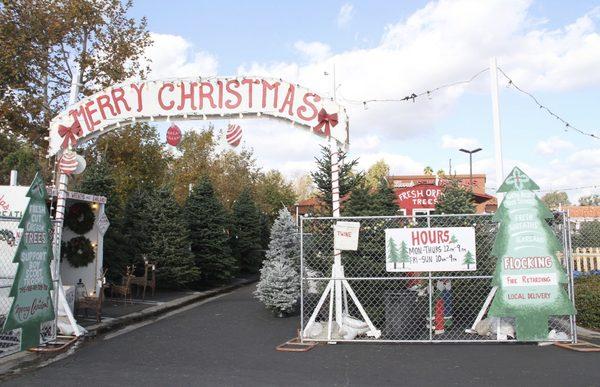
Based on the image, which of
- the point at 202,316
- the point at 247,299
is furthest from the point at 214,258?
the point at 202,316

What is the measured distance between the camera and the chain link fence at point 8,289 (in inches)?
326

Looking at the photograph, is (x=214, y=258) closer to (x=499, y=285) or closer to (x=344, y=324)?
(x=344, y=324)

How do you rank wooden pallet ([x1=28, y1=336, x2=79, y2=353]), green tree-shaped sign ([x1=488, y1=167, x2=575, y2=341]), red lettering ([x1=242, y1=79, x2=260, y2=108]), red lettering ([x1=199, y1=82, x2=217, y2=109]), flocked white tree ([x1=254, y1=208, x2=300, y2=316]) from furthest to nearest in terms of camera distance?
flocked white tree ([x1=254, y1=208, x2=300, y2=316])
red lettering ([x1=199, y1=82, x2=217, y2=109])
red lettering ([x1=242, y1=79, x2=260, y2=108])
wooden pallet ([x1=28, y1=336, x2=79, y2=353])
green tree-shaped sign ([x1=488, y1=167, x2=575, y2=341])

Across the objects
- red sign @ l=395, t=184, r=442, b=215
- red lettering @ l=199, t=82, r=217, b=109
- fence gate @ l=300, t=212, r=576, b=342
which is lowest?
fence gate @ l=300, t=212, r=576, b=342

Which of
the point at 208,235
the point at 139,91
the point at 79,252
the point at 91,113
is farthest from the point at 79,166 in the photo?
the point at 208,235

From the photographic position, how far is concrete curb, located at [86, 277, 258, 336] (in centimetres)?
1069

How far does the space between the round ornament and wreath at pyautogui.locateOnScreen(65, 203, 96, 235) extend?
0.93 ft

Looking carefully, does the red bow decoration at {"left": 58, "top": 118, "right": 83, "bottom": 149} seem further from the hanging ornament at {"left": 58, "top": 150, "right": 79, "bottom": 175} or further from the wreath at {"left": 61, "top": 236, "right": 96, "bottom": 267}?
the wreath at {"left": 61, "top": 236, "right": 96, "bottom": 267}

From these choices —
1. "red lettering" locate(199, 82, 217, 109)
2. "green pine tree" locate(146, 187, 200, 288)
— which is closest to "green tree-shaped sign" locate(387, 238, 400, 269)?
"red lettering" locate(199, 82, 217, 109)

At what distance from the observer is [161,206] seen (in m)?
18.2

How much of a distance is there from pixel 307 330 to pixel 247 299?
308 inches

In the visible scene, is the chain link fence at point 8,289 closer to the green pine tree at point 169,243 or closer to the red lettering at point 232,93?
the red lettering at point 232,93

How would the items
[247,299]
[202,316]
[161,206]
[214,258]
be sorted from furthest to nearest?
1. [214,258]
2. [161,206]
3. [247,299]
4. [202,316]

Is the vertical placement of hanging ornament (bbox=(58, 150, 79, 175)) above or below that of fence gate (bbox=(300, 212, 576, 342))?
above
